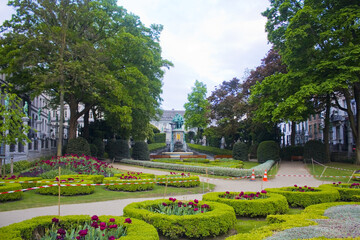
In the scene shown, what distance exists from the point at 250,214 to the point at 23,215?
6657 millimetres

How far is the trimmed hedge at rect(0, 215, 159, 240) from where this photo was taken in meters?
5.06

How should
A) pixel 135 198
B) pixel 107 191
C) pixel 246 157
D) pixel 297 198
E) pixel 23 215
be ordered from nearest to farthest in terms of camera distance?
pixel 23 215, pixel 297 198, pixel 135 198, pixel 107 191, pixel 246 157

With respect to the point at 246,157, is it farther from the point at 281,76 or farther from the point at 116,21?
the point at 116,21

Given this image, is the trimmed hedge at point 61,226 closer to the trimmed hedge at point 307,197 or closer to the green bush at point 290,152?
the trimmed hedge at point 307,197

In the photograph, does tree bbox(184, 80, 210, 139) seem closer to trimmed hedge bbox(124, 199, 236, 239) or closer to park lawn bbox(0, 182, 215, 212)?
park lawn bbox(0, 182, 215, 212)

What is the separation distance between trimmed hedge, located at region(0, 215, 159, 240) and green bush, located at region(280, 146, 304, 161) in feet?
106

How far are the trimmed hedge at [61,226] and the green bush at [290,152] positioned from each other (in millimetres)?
32275

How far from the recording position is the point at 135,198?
39.5ft

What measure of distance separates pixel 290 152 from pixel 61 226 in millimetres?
33013

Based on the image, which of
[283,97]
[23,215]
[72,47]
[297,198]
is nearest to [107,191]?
[23,215]

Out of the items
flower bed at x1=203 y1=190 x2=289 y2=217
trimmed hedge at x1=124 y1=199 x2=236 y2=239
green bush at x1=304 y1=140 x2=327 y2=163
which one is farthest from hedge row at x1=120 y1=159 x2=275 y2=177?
trimmed hedge at x1=124 y1=199 x2=236 y2=239

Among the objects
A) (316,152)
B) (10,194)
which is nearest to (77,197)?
(10,194)

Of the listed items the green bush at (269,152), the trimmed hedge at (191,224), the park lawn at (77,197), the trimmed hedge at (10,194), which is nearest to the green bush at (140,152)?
the green bush at (269,152)

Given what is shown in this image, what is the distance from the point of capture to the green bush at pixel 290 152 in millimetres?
34875
